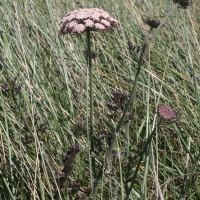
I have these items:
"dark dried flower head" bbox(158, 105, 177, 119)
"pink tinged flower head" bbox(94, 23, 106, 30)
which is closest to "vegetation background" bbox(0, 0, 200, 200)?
"dark dried flower head" bbox(158, 105, 177, 119)

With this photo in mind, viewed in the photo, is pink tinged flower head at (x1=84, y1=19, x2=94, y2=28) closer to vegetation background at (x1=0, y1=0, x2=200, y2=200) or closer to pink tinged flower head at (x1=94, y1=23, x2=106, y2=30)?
pink tinged flower head at (x1=94, y1=23, x2=106, y2=30)

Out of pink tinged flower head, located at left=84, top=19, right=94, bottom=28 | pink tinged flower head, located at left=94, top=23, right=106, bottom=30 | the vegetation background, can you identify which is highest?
pink tinged flower head, located at left=84, top=19, right=94, bottom=28

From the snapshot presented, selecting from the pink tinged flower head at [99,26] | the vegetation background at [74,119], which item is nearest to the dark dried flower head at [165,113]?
the vegetation background at [74,119]

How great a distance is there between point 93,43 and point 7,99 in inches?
40.3

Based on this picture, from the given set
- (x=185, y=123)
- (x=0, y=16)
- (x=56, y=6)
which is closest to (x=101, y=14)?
(x=185, y=123)

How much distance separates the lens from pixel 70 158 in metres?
1.06

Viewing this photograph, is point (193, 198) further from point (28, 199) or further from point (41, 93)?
point (41, 93)

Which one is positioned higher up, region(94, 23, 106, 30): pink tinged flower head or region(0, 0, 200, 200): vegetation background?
region(94, 23, 106, 30): pink tinged flower head

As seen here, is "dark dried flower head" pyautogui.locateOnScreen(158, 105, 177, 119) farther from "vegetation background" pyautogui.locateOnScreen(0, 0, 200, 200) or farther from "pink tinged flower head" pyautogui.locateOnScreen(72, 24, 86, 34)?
"pink tinged flower head" pyautogui.locateOnScreen(72, 24, 86, 34)

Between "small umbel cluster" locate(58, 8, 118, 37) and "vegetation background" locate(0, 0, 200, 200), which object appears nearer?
"small umbel cluster" locate(58, 8, 118, 37)

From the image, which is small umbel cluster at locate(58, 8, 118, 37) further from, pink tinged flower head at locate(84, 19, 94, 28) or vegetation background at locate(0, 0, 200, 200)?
vegetation background at locate(0, 0, 200, 200)

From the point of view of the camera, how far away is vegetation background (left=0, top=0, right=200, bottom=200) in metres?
1.13

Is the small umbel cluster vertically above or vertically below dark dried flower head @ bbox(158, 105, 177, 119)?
above

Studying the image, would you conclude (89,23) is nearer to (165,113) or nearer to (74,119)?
(165,113)
